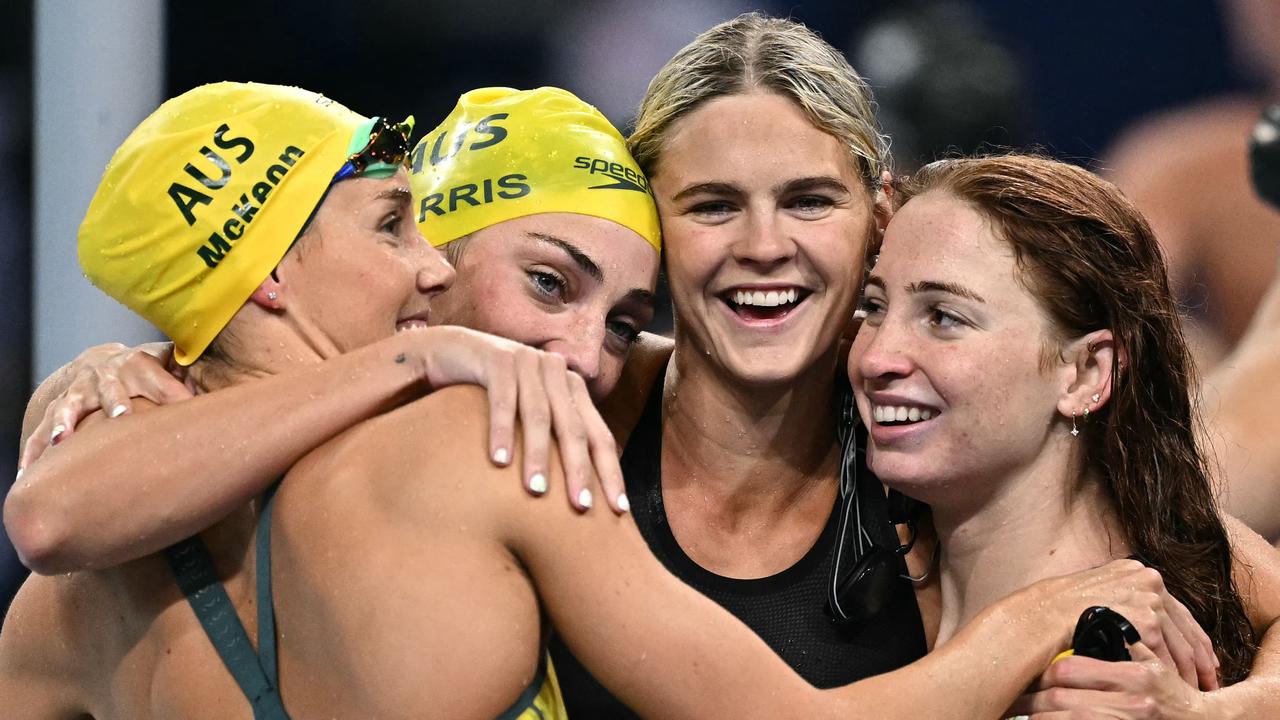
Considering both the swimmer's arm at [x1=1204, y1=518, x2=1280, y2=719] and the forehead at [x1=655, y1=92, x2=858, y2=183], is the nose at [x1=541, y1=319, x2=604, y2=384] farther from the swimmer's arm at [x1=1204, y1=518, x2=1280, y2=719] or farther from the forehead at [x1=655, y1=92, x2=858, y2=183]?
the swimmer's arm at [x1=1204, y1=518, x2=1280, y2=719]

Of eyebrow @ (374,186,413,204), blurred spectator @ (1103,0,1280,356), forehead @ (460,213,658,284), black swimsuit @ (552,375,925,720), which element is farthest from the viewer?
blurred spectator @ (1103,0,1280,356)

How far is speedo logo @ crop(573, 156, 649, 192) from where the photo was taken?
10.2 feet

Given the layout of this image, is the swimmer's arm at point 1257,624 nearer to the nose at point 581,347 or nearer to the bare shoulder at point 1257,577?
the bare shoulder at point 1257,577

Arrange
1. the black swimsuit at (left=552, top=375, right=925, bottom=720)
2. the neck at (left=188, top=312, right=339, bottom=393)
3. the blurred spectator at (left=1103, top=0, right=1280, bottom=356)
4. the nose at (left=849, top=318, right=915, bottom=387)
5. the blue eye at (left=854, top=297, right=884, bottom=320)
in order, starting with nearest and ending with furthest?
1. the neck at (left=188, top=312, right=339, bottom=393)
2. the nose at (left=849, top=318, right=915, bottom=387)
3. the blue eye at (left=854, top=297, right=884, bottom=320)
4. the black swimsuit at (left=552, top=375, right=925, bottom=720)
5. the blurred spectator at (left=1103, top=0, right=1280, bottom=356)

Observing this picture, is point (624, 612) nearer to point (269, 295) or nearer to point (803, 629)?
point (269, 295)

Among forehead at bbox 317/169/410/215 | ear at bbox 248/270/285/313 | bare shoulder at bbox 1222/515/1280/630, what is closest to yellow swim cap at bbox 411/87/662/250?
forehead at bbox 317/169/410/215

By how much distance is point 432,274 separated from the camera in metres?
2.43

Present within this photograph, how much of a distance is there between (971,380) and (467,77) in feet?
10.3

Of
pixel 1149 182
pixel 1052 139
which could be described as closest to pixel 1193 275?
pixel 1149 182

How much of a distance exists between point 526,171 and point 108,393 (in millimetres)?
1186

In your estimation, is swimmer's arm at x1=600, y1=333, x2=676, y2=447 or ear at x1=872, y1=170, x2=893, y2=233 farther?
swimmer's arm at x1=600, y1=333, x2=676, y2=447

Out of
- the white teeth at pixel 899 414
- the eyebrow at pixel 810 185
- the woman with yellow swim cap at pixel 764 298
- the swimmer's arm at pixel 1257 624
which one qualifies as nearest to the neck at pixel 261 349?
the woman with yellow swim cap at pixel 764 298

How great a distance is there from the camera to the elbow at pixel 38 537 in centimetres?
204

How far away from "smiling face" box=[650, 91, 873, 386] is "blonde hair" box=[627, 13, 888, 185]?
3 centimetres
